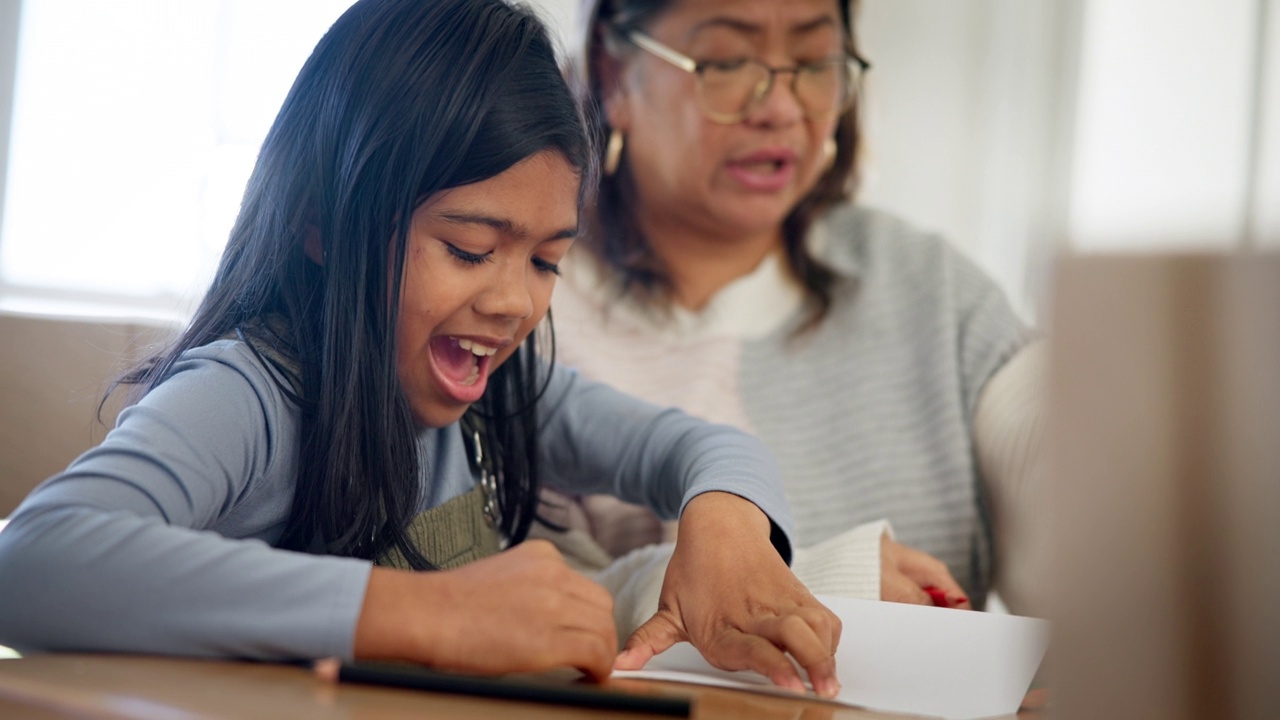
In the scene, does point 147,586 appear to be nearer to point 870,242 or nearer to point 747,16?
point 747,16

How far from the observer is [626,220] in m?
1.48

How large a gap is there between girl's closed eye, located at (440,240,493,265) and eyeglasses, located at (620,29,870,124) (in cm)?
62

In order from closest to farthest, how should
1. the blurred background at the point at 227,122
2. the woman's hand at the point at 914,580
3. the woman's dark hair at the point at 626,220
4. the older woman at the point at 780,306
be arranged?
the woman's hand at the point at 914,580
the older woman at the point at 780,306
the woman's dark hair at the point at 626,220
the blurred background at the point at 227,122

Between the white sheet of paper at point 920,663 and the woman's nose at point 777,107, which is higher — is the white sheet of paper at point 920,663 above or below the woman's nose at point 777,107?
below

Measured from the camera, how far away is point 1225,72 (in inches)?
23.1

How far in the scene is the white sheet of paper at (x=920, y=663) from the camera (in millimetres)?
630

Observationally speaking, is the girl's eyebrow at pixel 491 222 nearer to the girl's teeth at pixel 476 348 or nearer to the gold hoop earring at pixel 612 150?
the girl's teeth at pixel 476 348

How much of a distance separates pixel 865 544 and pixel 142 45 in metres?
2.17

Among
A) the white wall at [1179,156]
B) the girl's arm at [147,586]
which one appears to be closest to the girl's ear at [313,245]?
the girl's arm at [147,586]

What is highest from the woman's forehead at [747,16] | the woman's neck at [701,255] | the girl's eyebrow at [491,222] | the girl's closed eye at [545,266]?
the woman's forehead at [747,16]

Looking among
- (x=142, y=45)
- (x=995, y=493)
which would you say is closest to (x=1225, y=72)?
(x=995, y=493)

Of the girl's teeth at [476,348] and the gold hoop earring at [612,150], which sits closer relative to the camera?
the girl's teeth at [476,348]

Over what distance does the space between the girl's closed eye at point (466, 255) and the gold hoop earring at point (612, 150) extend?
26.2 inches

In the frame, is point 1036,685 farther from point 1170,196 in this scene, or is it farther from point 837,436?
point 837,436
